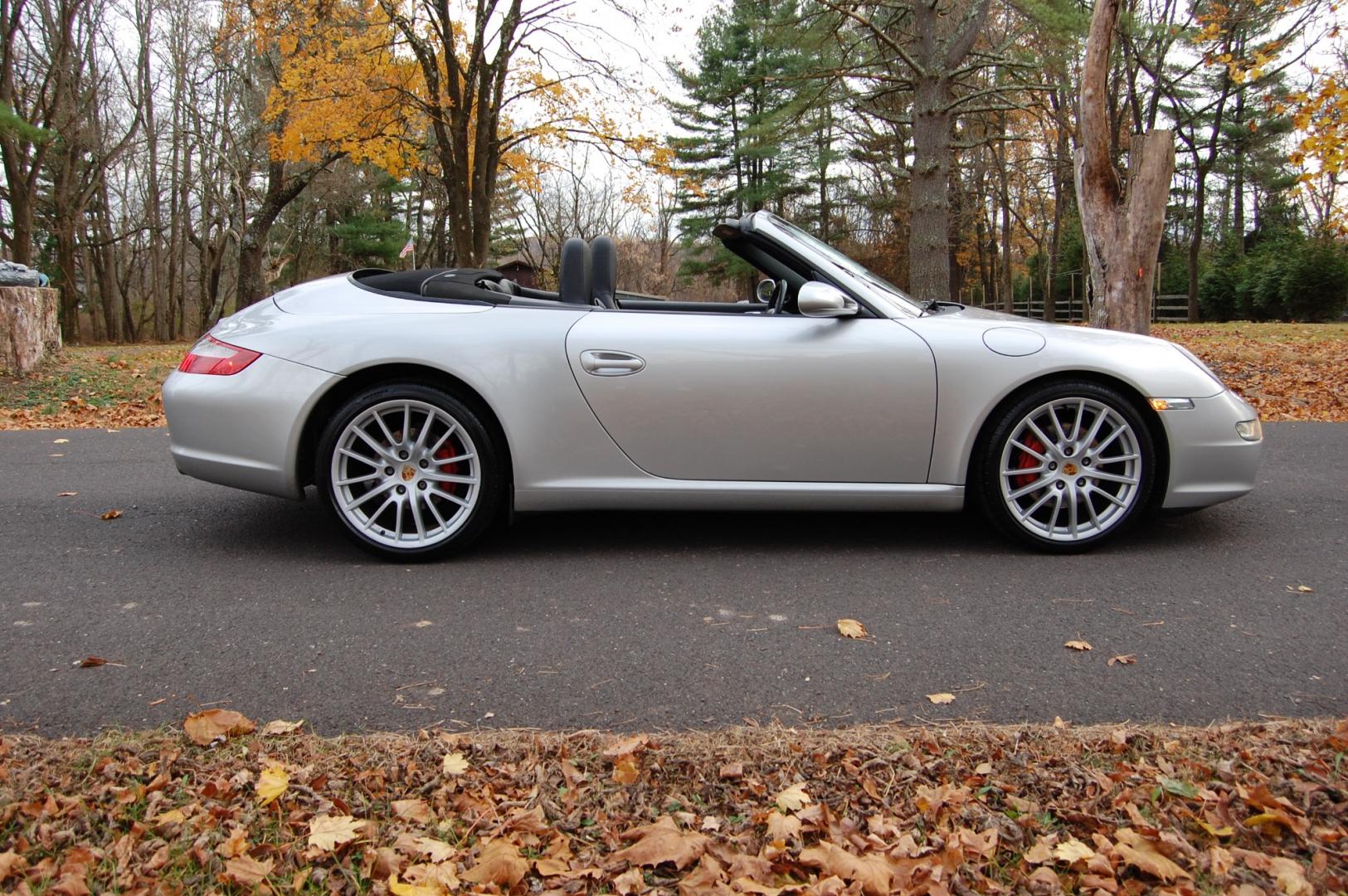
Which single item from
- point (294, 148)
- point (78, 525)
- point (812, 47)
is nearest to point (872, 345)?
point (78, 525)

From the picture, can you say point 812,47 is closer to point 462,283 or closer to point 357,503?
point 462,283

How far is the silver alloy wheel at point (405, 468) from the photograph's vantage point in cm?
374

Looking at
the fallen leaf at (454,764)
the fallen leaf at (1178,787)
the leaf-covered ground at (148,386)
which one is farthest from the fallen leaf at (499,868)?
the leaf-covered ground at (148,386)

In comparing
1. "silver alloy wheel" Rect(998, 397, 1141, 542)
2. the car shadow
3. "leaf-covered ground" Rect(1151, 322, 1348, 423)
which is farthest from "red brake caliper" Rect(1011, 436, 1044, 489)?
"leaf-covered ground" Rect(1151, 322, 1348, 423)

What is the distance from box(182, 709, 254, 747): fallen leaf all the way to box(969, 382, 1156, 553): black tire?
2860 mm

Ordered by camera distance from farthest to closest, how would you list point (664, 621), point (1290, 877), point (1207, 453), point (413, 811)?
point (1207, 453)
point (664, 621)
point (413, 811)
point (1290, 877)

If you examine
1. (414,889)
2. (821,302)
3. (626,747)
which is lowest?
(414,889)

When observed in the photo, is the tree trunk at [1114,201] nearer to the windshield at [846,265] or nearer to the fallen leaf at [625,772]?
the windshield at [846,265]

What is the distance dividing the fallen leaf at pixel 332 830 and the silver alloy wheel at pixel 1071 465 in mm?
2835

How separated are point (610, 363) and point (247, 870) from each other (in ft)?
7.69

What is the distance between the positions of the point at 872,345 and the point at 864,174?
35.2 m

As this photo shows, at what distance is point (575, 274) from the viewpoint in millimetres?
4086

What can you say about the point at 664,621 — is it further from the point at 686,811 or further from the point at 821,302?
the point at 821,302

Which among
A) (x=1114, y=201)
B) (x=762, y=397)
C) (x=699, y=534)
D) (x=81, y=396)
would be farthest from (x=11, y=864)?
(x=1114, y=201)
